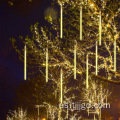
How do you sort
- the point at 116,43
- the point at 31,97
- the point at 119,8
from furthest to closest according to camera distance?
the point at 31,97 → the point at 119,8 → the point at 116,43

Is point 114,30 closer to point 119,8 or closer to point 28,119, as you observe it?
point 119,8

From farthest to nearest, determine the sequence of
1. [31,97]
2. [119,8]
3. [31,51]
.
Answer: [31,97]
[31,51]
[119,8]

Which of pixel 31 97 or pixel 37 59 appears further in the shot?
pixel 31 97

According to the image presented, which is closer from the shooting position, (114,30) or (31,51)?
(114,30)

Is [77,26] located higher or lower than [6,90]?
higher

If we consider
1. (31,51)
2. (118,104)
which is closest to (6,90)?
(118,104)

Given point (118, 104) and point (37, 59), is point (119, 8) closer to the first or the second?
point (37, 59)

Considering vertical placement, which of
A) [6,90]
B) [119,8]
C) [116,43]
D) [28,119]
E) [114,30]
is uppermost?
[119,8]

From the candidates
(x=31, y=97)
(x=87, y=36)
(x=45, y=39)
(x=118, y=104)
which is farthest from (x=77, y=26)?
(x=118, y=104)

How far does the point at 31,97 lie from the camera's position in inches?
761

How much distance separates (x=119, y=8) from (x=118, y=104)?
1567 cm

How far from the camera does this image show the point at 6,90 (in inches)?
805

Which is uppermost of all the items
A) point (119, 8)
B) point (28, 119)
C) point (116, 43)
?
point (119, 8)

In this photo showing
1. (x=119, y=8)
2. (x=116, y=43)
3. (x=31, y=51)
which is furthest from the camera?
(x=31, y=51)
